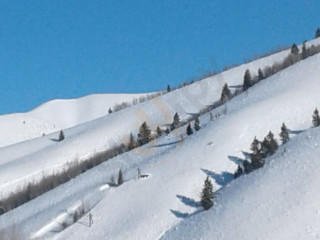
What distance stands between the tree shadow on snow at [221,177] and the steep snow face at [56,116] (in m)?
58.1

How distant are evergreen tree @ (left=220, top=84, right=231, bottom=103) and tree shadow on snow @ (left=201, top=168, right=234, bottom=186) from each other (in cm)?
1648

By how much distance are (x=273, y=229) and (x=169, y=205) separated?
7.41 metres

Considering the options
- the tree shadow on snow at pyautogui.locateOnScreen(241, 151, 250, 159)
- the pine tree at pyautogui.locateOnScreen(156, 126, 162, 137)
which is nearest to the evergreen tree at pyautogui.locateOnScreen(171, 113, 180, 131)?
the pine tree at pyautogui.locateOnScreen(156, 126, 162, 137)

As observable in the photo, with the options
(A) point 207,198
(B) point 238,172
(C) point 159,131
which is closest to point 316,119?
(B) point 238,172

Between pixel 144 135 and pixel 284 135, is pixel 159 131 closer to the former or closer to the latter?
pixel 144 135

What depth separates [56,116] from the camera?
116938 millimetres

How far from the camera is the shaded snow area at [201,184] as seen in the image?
25297 mm

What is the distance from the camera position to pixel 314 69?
43.8 m

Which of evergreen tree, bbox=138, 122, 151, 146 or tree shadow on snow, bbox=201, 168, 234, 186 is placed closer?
tree shadow on snow, bbox=201, 168, 234, 186

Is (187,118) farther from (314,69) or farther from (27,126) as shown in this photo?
(27,126)

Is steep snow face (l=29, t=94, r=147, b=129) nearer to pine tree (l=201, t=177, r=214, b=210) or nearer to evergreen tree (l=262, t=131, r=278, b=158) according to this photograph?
evergreen tree (l=262, t=131, r=278, b=158)

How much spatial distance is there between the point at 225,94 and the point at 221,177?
62.6ft

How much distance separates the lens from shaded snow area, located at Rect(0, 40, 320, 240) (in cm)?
2530

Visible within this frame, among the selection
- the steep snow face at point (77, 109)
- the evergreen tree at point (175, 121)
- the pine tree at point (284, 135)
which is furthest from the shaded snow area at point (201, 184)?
the steep snow face at point (77, 109)
